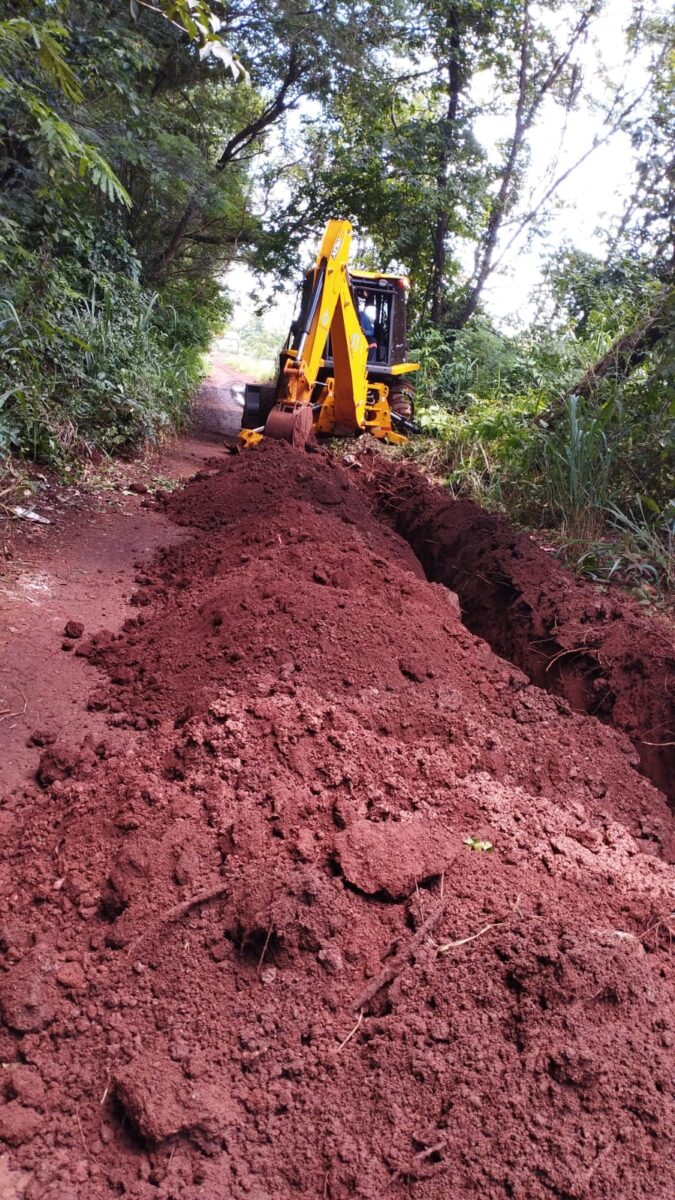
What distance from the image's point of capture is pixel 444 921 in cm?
202

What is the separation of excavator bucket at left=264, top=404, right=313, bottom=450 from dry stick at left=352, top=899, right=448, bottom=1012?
527cm

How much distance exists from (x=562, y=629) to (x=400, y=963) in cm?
253

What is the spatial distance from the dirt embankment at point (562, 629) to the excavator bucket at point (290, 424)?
1532mm

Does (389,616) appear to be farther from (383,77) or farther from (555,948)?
(383,77)

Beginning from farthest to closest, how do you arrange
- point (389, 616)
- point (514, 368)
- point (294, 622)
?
point (514, 368)
point (389, 616)
point (294, 622)

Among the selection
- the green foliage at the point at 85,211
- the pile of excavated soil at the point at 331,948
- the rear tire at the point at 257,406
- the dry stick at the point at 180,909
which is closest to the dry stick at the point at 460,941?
the pile of excavated soil at the point at 331,948

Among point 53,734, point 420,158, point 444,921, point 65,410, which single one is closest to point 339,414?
point 65,410

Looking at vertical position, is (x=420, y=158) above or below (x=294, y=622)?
above

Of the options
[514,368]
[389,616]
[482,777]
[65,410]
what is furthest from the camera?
[514,368]

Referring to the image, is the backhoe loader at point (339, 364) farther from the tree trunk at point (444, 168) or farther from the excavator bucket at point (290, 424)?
the tree trunk at point (444, 168)

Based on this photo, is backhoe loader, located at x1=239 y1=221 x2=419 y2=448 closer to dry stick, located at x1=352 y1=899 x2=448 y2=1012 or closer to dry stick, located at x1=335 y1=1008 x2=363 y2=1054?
dry stick, located at x1=352 y1=899 x2=448 y2=1012

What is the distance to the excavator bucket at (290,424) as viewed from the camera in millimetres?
6715

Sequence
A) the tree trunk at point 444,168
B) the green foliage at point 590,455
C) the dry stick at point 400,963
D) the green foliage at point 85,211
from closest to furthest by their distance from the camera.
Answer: the dry stick at point 400,963 → the green foliage at point 85,211 → the green foliage at point 590,455 → the tree trunk at point 444,168

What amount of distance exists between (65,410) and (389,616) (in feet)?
14.3
